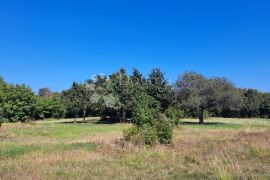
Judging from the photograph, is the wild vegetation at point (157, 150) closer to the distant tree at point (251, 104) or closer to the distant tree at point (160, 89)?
the distant tree at point (160, 89)

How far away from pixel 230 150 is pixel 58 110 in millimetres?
89334

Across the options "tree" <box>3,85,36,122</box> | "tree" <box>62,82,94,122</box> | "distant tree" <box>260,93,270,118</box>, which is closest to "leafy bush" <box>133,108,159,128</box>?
"tree" <box>62,82,94,122</box>

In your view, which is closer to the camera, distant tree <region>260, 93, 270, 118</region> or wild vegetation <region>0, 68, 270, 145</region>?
wild vegetation <region>0, 68, 270, 145</region>

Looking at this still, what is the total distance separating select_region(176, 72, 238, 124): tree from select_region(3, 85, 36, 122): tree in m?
34.3

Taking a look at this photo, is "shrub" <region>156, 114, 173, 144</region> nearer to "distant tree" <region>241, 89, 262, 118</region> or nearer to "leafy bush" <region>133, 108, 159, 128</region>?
"leafy bush" <region>133, 108, 159, 128</region>

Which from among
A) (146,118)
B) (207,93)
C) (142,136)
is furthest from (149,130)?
(207,93)

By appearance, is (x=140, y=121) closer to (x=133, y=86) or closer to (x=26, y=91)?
(x=133, y=86)

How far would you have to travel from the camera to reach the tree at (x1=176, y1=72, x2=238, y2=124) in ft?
220

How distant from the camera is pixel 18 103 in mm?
81688

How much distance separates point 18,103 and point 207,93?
3986 cm

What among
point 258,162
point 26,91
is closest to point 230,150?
point 258,162

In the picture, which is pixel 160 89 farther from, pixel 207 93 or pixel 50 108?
pixel 50 108

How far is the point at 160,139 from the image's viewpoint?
79.5ft

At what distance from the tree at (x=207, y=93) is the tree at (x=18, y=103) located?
34.3m
